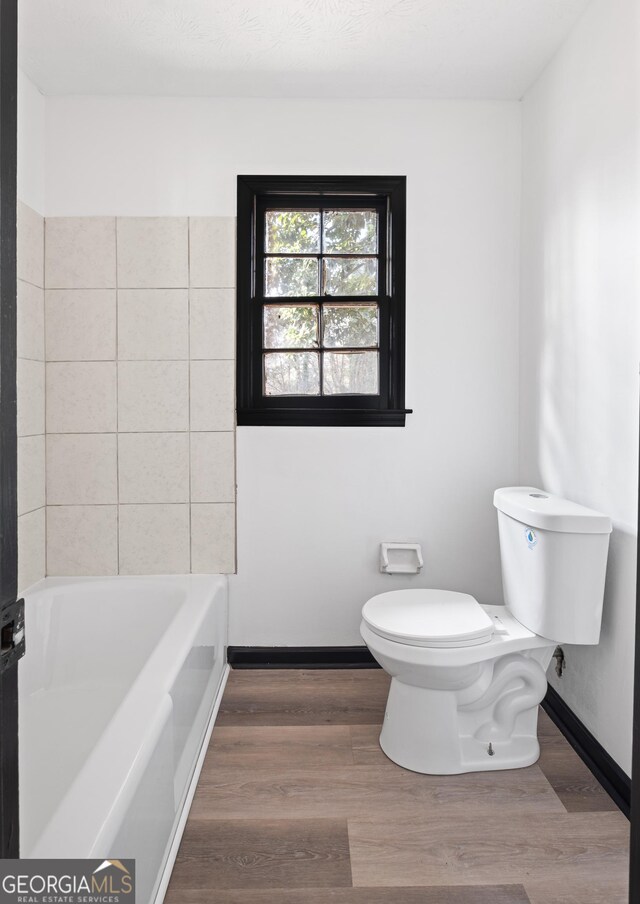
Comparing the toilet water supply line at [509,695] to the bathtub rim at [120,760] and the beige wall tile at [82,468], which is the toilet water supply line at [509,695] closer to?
the bathtub rim at [120,760]

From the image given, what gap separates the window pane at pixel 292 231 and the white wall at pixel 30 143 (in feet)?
3.03

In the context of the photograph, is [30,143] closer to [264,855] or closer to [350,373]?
[350,373]

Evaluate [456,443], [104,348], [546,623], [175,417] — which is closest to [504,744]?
[546,623]

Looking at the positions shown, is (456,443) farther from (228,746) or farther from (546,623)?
(228,746)

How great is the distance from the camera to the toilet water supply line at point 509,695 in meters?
1.94

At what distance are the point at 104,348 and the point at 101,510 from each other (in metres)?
0.68

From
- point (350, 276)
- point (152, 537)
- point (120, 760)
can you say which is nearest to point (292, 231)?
point (350, 276)

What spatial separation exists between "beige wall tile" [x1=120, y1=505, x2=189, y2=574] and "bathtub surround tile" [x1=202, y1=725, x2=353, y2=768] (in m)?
0.75

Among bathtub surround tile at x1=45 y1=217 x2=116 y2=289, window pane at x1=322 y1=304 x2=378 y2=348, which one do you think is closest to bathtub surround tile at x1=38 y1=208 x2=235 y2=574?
bathtub surround tile at x1=45 y1=217 x2=116 y2=289

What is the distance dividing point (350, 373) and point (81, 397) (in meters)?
1.13

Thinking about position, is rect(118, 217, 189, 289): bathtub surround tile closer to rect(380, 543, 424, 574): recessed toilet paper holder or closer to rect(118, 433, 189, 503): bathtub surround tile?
rect(118, 433, 189, 503): bathtub surround tile

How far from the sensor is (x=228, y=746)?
2.04 metres

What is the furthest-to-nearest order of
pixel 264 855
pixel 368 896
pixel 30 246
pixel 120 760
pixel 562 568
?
pixel 30 246, pixel 562 568, pixel 264 855, pixel 368 896, pixel 120 760

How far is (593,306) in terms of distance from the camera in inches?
77.0
